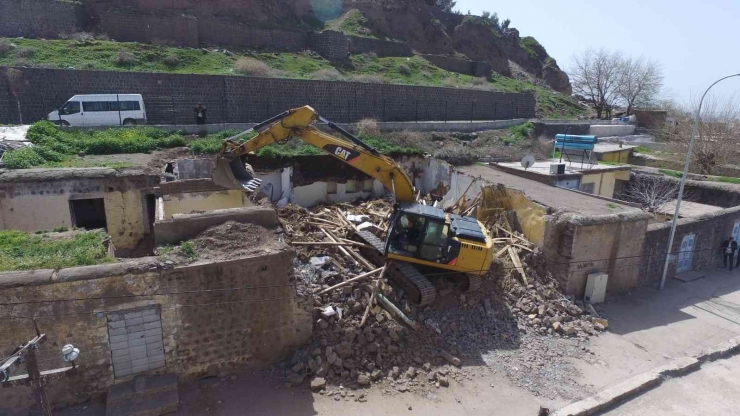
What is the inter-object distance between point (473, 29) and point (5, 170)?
5328cm

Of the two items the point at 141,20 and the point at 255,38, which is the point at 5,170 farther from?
the point at 255,38

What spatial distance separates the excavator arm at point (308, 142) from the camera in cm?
1059

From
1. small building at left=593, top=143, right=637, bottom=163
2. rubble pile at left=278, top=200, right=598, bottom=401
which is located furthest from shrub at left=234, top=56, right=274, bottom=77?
small building at left=593, top=143, right=637, bottom=163

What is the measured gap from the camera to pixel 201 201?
1241cm

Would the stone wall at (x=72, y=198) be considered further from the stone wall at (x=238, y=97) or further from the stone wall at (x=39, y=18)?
the stone wall at (x=39, y=18)

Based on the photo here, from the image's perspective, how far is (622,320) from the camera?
11516 millimetres

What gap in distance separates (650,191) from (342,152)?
1481cm

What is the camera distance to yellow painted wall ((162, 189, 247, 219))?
1212cm

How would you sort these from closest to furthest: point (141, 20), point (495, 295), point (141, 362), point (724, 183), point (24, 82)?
point (141, 362) < point (495, 295) < point (24, 82) < point (724, 183) < point (141, 20)

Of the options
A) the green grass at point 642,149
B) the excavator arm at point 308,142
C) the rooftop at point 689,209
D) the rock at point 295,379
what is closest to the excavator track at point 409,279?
the excavator arm at point 308,142

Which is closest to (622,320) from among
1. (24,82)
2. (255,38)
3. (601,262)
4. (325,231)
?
(601,262)

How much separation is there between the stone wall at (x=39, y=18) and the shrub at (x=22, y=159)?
21343 millimetres

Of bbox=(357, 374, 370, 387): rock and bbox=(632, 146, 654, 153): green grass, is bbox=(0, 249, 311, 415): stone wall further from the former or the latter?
bbox=(632, 146, 654, 153): green grass

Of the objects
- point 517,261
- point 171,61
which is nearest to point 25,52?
point 171,61
